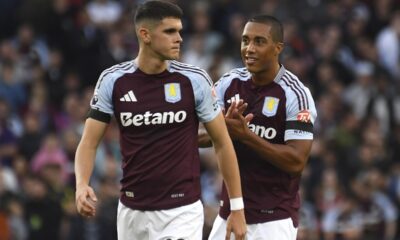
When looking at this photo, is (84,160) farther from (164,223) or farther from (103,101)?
(164,223)

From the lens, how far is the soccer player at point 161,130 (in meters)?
9.36

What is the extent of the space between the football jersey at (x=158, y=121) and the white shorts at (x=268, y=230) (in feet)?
2.17

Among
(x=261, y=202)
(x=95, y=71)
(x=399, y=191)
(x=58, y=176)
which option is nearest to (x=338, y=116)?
(x=399, y=191)

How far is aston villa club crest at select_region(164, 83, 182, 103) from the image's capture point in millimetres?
9375

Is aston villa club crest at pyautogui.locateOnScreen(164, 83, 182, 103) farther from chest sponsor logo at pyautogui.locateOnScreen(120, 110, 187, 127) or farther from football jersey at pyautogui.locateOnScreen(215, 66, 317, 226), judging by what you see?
football jersey at pyautogui.locateOnScreen(215, 66, 317, 226)

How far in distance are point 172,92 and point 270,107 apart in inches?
36.2

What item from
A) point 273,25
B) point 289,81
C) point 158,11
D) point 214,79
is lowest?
point 214,79

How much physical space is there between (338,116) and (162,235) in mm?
9600

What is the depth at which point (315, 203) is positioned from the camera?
16.2m

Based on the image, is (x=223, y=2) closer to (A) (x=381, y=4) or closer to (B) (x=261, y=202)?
(A) (x=381, y=4)

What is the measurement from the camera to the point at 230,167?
936cm

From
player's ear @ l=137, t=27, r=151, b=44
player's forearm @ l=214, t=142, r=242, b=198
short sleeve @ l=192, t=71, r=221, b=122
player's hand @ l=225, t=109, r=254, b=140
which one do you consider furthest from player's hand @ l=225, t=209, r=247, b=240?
player's ear @ l=137, t=27, r=151, b=44

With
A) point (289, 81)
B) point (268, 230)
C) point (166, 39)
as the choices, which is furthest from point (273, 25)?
point (268, 230)

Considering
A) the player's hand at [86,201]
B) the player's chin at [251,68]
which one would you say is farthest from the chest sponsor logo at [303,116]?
the player's hand at [86,201]
